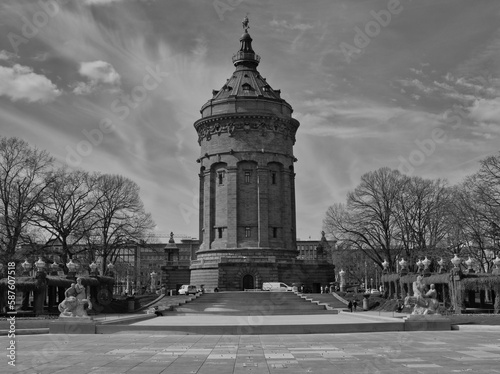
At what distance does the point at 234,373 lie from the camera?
15250 millimetres

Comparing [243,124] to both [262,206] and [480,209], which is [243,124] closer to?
[262,206]

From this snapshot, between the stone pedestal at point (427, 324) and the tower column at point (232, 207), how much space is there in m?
44.4

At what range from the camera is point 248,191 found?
74688 millimetres

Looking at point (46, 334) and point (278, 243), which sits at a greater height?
point (278, 243)

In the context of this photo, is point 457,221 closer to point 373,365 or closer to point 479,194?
point 479,194

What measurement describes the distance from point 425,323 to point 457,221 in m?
30.7

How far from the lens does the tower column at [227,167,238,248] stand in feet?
240

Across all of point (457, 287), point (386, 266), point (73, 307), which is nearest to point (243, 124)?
point (386, 266)

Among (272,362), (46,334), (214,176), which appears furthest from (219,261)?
(272,362)

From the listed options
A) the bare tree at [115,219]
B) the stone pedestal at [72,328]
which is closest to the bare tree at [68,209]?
the bare tree at [115,219]

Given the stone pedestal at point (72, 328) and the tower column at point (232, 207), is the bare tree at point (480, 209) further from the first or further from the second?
the stone pedestal at point (72, 328)

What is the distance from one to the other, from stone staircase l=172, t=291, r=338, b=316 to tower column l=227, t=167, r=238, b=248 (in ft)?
43.6

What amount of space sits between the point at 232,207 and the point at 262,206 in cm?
386

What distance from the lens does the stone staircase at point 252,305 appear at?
5100 centimetres
